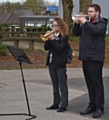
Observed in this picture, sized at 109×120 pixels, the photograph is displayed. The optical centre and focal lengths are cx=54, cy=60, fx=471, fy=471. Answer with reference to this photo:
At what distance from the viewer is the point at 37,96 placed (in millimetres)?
9953

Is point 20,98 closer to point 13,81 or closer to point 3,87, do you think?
point 3,87

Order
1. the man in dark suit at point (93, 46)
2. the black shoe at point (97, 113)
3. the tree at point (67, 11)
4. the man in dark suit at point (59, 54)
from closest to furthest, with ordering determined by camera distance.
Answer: the man in dark suit at point (93, 46)
the black shoe at point (97, 113)
the man in dark suit at point (59, 54)
the tree at point (67, 11)

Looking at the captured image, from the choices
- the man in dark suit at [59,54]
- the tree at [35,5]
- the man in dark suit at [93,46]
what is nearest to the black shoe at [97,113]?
the man in dark suit at [93,46]

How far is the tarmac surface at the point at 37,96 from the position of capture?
814 cm

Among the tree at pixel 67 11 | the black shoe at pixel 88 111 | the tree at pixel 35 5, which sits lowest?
the tree at pixel 35 5

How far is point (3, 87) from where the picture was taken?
11.2m

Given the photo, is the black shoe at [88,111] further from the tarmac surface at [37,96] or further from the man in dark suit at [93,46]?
the man in dark suit at [93,46]

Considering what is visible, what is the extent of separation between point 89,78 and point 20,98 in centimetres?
223

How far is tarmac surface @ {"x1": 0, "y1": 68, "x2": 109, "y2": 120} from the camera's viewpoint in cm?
814

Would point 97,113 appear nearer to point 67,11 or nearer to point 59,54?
point 59,54

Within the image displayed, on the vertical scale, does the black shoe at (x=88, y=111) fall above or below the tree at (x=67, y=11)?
above

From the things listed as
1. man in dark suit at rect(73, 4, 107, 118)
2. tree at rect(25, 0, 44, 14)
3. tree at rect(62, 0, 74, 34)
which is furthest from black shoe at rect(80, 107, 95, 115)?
tree at rect(25, 0, 44, 14)

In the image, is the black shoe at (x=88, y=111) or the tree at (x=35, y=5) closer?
the black shoe at (x=88, y=111)

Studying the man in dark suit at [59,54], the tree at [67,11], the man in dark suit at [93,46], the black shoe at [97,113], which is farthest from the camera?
the tree at [67,11]
